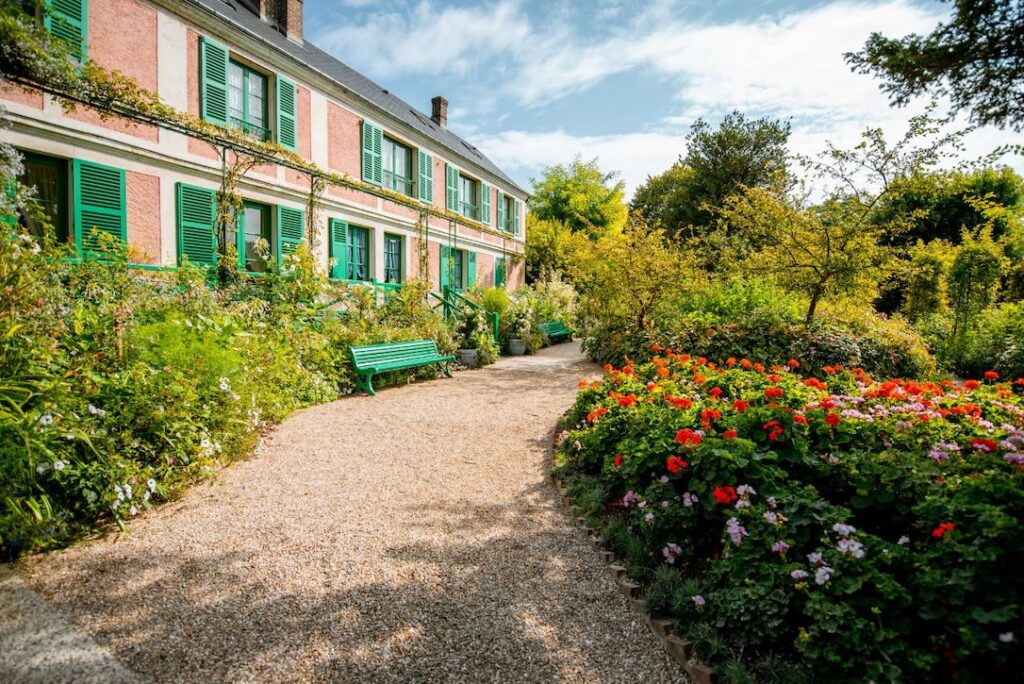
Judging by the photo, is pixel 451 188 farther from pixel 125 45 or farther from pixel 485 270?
pixel 125 45

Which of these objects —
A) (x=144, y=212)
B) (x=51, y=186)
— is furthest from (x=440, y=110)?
(x=51, y=186)

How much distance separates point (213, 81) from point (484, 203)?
A: 1096 cm

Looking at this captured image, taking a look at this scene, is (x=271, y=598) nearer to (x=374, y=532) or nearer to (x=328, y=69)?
(x=374, y=532)

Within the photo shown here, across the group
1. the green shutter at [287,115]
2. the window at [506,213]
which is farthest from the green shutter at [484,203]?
the green shutter at [287,115]

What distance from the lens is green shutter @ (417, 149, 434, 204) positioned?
15336 millimetres

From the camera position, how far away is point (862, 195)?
8.58m

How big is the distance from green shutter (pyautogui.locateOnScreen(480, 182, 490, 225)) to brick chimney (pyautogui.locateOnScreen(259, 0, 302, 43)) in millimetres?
7720

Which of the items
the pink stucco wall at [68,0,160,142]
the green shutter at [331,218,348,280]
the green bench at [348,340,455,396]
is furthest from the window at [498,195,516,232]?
the pink stucco wall at [68,0,160,142]

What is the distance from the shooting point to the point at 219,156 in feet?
31.0

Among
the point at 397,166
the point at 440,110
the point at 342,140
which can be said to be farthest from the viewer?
the point at 440,110

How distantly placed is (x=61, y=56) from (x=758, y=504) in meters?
9.14

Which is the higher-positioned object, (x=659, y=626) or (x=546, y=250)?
(x=546, y=250)

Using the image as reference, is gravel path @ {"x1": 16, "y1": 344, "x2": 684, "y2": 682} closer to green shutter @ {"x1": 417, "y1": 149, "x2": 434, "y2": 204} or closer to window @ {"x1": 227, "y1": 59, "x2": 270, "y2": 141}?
window @ {"x1": 227, "y1": 59, "x2": 270, "y2": 141}

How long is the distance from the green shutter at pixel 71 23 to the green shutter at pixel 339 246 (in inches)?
206
